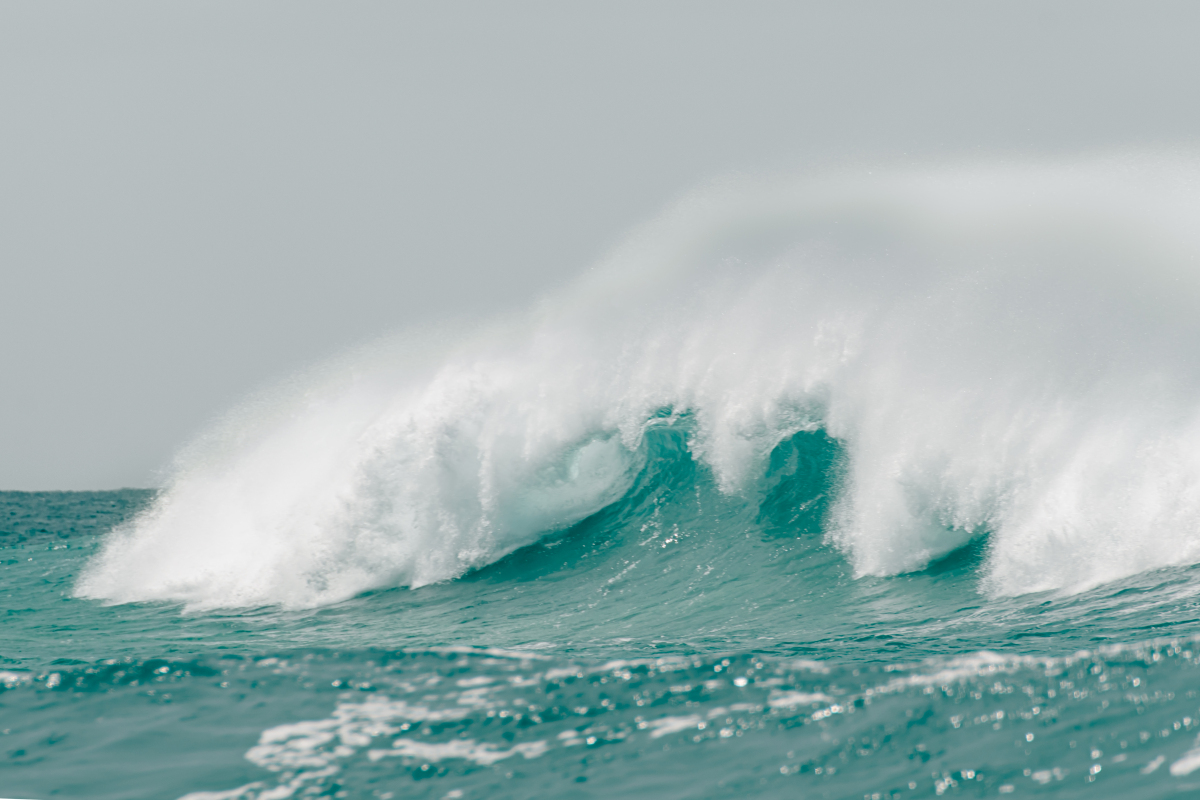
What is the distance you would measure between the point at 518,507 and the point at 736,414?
404 centimetres

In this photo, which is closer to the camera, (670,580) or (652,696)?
(652,696)

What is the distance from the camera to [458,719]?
749cm

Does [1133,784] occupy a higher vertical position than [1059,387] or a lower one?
lower

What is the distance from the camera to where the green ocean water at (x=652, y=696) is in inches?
246

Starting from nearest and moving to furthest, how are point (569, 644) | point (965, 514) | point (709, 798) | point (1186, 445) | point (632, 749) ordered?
point (709, 798) → point (632, 749) → point (569, 644) → point (1186, 445) → point (965, 514)

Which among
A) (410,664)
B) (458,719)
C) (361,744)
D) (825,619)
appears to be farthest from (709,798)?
(825,619)

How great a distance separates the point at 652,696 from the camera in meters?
7.64

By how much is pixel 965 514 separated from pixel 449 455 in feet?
25.4

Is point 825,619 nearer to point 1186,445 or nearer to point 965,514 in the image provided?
point 965,514

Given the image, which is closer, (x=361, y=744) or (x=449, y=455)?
(x=361, y=744)

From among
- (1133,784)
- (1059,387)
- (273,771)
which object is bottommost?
(1133,784)

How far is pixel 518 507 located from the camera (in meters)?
15.3

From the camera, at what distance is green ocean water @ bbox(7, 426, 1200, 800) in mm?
6254

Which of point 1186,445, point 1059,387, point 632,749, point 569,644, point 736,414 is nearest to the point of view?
point 632,749
